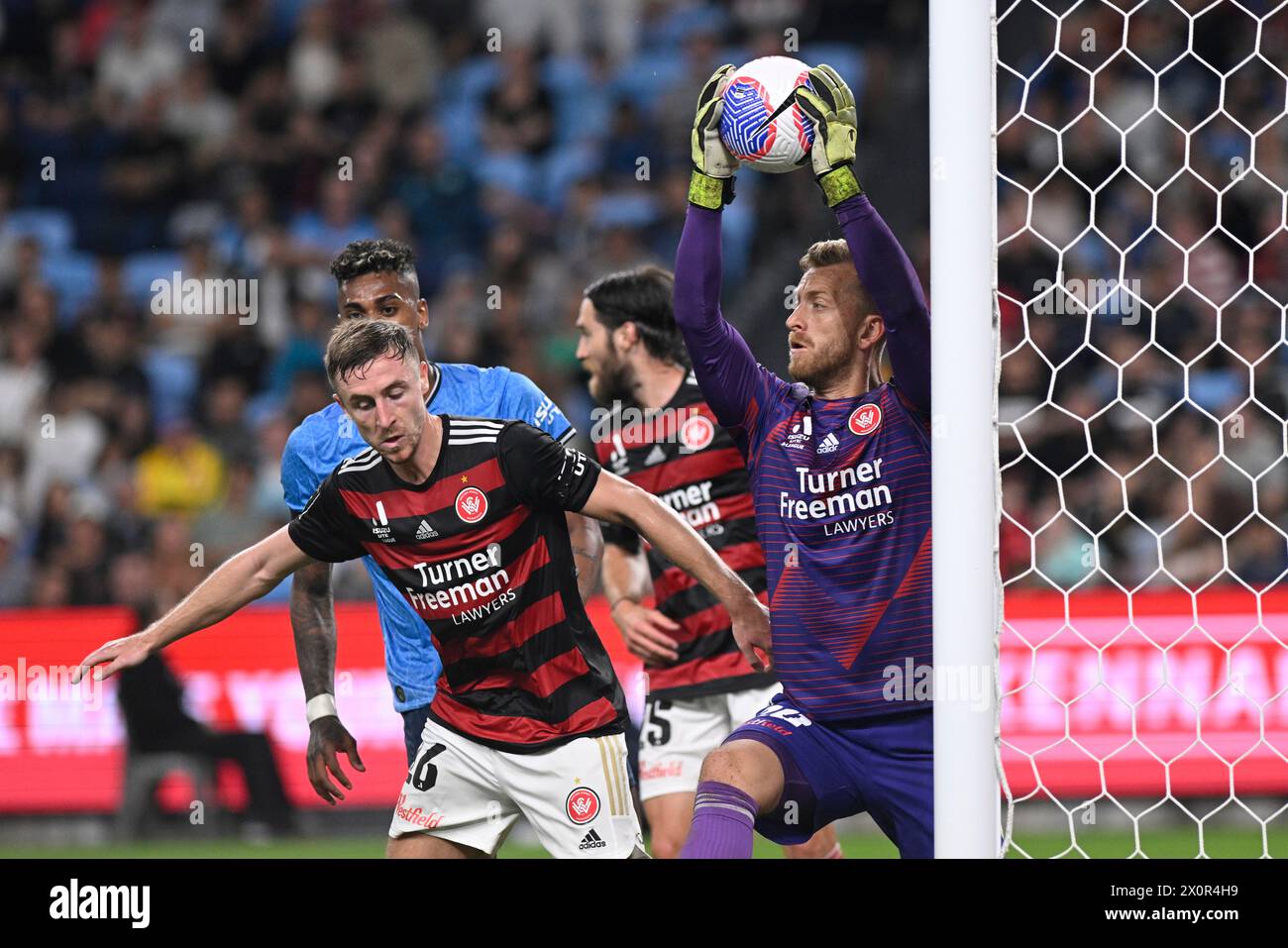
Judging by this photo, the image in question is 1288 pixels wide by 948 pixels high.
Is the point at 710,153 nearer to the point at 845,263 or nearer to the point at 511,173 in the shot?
the point at 845,263

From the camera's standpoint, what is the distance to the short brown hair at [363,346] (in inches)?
164

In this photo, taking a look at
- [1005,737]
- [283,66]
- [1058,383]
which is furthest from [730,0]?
[1005,737]

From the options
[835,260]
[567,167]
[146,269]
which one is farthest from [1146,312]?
[146,269]

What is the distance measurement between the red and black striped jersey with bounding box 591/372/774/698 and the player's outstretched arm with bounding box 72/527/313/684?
1.66m

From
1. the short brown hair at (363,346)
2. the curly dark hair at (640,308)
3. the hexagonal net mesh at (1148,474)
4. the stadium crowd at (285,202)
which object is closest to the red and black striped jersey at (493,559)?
the short brown hair at (363,346)

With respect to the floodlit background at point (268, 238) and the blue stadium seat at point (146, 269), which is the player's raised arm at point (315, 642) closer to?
the floodlit background at point (268, 238)

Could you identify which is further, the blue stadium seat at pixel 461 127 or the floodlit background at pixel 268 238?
the blue stadium seat at pixel 461 127

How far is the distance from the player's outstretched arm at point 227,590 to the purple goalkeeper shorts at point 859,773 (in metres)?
1.31

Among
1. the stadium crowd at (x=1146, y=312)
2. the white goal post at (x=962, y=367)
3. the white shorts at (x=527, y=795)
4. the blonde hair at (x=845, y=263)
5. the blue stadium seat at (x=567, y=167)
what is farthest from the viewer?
the blue stadium seat at (x=567, y=167)

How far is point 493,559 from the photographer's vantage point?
4.23 m

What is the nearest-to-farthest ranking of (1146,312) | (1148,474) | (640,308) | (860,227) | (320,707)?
1. (860,227)
2. (320,707)
3. (640,308)
4. (1148,474)
5. (1146,312)

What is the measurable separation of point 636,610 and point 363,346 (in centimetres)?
165

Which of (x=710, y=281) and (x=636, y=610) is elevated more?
(x=710, y=281)
